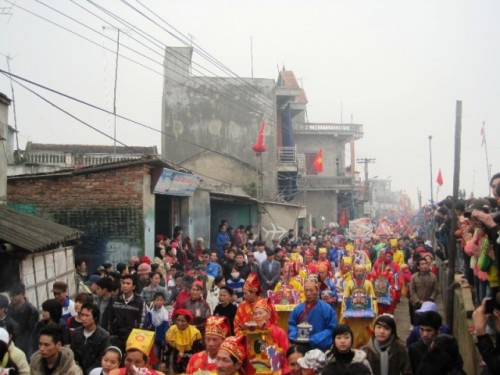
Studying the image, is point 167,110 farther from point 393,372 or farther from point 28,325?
point 393,372

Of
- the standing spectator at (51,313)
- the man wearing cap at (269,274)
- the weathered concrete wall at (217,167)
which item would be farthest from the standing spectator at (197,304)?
the weathered concrete wall at (217,167)

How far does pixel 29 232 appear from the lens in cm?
1176

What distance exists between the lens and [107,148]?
38.9 m

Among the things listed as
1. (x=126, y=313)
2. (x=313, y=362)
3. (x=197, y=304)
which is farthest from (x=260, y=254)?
(x=313, y=362)

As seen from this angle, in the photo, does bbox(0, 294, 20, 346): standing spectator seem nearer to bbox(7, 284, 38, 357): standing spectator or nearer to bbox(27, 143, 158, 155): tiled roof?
bbox(7, 284, 38, 357): standing spectator

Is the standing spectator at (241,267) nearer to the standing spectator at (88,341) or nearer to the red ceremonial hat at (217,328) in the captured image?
the standing spectator at (88,341)

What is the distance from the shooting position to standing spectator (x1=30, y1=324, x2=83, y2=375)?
21.4 ft

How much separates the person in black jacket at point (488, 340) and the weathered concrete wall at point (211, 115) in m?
32.4

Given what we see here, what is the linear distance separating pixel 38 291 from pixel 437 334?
25.2 ft

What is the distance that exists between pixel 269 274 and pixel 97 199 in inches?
204

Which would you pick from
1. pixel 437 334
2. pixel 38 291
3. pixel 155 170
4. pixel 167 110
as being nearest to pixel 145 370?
pixel 437 334

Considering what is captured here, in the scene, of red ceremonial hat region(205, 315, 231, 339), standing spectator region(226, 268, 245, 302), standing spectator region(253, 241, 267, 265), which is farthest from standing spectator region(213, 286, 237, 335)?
standing spectator region(253, 241, 267, 265)

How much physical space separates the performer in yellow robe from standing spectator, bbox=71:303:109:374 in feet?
15.9

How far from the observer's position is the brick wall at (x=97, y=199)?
58.1 ft
